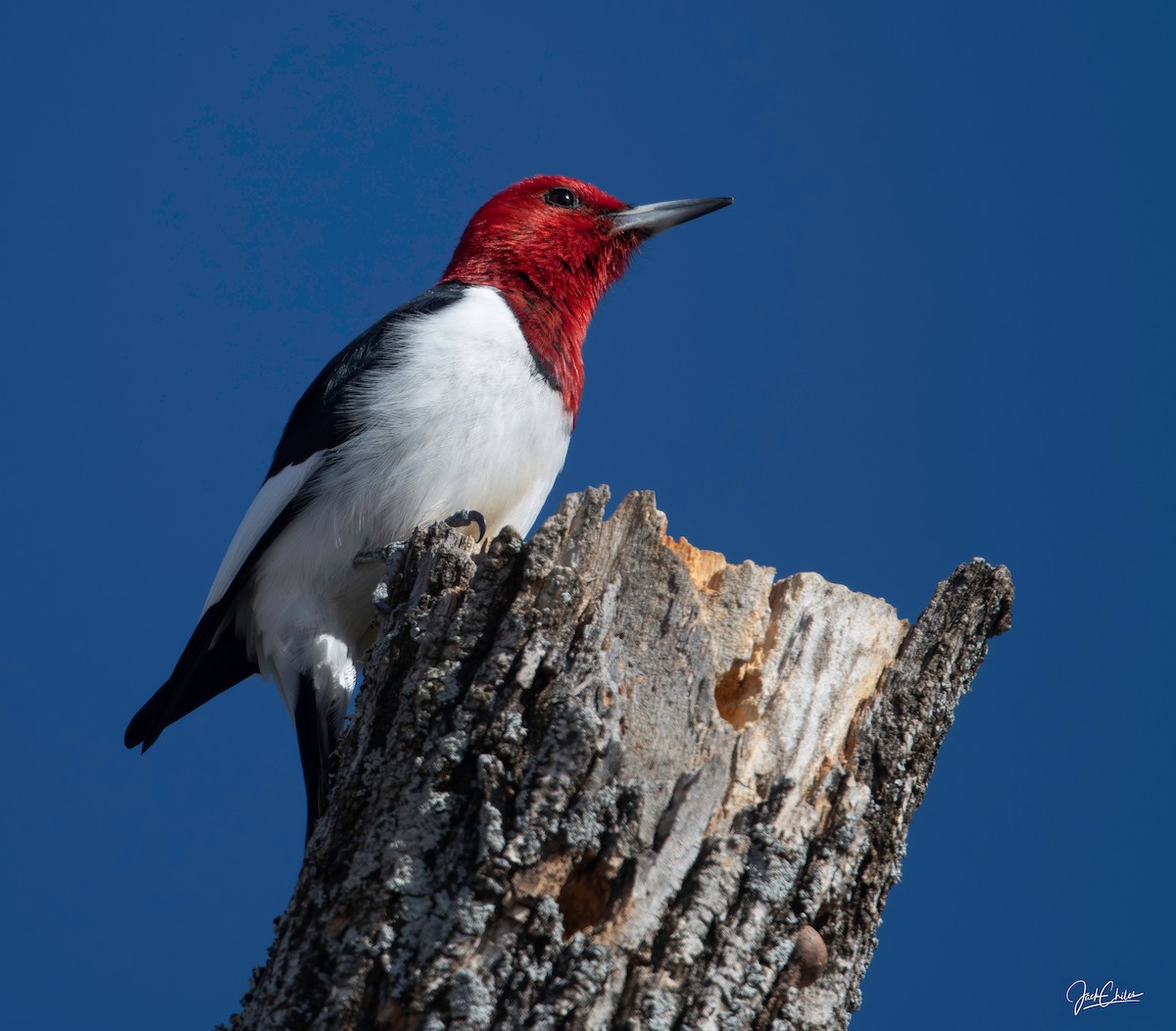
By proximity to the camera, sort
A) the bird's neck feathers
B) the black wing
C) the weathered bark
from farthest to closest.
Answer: the bird's neck feathers, the black wing, the weathered bark

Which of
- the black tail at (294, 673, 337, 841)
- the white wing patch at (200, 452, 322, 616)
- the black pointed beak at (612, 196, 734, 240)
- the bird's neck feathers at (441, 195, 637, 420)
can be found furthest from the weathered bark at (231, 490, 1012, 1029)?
the black pointed beak at (612, 196, 734, 240)

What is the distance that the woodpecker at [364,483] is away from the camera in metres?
3.57

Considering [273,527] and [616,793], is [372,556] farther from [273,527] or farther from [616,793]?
[616,793]

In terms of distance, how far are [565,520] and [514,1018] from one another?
36.3 inches

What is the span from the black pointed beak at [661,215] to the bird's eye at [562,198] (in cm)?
17

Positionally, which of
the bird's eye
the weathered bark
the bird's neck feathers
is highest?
the bird's eye

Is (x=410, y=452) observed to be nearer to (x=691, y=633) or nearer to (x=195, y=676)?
(x=195, y=676)

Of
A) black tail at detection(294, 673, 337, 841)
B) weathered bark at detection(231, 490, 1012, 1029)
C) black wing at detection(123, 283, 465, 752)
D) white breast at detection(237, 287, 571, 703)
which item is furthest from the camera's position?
black wing at detection(123, 283, 465, 752)

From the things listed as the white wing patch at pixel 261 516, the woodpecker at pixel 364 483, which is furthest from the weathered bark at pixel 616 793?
the white wing patch at pixel 261 516

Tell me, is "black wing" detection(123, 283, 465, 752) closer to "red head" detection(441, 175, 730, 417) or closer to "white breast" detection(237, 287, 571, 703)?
"white breast" detection(237, 287, 571, 703)

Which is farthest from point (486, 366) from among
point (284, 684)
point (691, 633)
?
point (691, 633)

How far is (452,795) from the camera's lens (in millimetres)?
2127

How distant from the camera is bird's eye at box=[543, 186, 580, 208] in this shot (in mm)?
4852

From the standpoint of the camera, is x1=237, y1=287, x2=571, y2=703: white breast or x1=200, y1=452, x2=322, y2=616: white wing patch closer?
x1=237, y1=287, x2=571, y2=703: white breast
